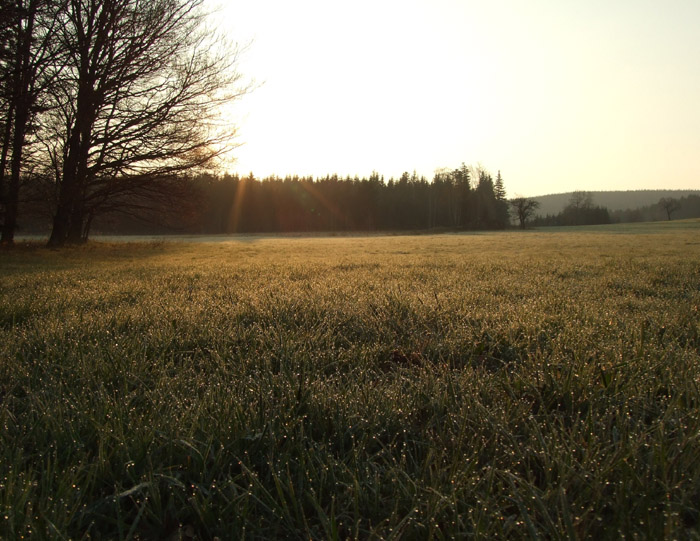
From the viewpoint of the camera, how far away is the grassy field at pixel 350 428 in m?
0.97

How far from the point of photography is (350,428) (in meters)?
1.36

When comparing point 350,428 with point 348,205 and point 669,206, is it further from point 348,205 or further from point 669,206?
point 669,206

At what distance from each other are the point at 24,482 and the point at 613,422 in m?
1.85

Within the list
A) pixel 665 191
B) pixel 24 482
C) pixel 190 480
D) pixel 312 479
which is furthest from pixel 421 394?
pixel 665 191

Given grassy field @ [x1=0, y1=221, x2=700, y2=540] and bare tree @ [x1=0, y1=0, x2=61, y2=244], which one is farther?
bare tree @ [x1=0, y1=0, x2=61, y2=244]

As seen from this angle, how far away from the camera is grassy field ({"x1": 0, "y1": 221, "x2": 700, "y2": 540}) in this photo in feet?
3.20

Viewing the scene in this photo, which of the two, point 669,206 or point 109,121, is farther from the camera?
point 669,206

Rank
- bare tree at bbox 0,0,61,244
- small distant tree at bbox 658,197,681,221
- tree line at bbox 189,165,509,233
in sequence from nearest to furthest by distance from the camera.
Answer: bare tree at bbox 0,0,61,244, tree line at bbox 189,165,509,233, small distant tree at bbox 658,197,681,221

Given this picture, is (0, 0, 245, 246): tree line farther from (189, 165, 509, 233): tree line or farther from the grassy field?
(189, 165, 509, 233): tree line

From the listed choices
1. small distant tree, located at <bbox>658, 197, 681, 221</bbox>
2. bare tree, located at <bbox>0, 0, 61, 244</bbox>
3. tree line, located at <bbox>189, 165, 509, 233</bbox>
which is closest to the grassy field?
bare tree, located at <bbox>0, 0, 61, 244</bbox>

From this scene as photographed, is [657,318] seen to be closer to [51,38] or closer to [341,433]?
[341,433]

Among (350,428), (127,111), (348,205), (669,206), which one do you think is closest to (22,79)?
(127,111)

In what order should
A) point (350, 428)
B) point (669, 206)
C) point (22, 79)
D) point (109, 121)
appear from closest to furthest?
point (350, 428)
point (22, 79)
point (109, 121)
point (669, 206)

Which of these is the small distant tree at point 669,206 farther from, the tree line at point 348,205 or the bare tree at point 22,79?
the bare tree at point 22,79
